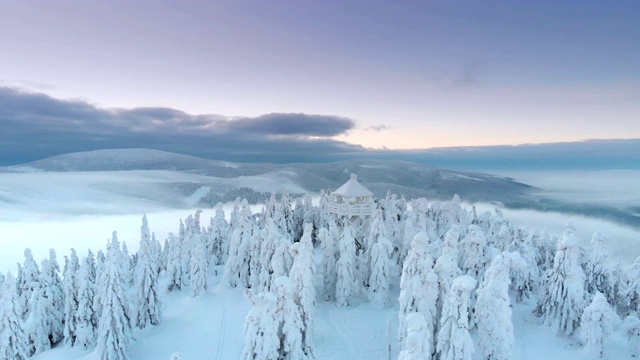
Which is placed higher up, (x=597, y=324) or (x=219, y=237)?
(x=597, y=324)

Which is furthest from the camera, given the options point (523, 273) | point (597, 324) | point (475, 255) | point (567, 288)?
point (523, 273)

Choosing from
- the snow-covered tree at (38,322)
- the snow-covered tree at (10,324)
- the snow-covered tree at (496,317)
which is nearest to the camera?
the snow-covered tree at (496,317)

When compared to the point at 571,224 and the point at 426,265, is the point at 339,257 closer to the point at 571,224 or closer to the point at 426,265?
the point at 426,265

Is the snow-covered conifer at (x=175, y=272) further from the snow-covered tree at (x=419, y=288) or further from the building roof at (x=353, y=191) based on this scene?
the snow-covered tree at (x=419, y=288)

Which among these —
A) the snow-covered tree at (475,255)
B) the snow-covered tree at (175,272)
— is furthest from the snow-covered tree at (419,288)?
the snow-covered tree at (175,272)

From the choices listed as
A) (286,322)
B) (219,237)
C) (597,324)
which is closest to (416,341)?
(286,322)

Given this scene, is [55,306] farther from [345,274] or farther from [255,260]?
[345,274]

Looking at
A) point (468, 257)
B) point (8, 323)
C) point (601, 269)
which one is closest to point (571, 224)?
point (601, 269)
